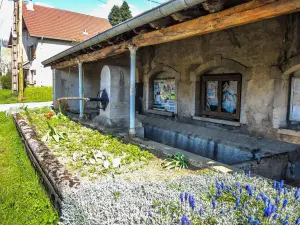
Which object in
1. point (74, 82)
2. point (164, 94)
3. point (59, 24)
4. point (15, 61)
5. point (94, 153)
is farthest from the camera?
point (59, 24)

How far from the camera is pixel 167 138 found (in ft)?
23.2

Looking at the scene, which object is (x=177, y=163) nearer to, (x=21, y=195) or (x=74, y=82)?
(x=21, y=195)

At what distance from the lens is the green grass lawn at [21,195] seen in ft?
9.61

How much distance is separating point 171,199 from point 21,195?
2382mm

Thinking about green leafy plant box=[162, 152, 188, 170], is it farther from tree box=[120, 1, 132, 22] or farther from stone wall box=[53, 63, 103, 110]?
tree box=[120, 1, 132, 22]

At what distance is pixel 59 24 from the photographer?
72.7ft

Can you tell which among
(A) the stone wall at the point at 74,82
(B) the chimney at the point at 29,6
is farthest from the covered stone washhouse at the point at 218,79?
(B) the chimney at the point at 29,6

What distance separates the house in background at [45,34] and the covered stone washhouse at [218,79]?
13.1 m

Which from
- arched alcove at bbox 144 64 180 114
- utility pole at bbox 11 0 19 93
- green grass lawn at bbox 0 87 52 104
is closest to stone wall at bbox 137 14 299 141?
arched alcove at bbox 144 64 180 114

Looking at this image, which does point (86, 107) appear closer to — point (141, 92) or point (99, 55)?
point (141, 92)

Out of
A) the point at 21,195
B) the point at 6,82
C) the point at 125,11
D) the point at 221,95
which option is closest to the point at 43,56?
the point at 6,82

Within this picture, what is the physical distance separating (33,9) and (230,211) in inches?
1007

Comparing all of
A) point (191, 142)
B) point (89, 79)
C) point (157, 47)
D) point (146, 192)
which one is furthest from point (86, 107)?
point (146, 192)

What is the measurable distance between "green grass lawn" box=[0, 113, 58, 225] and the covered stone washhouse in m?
2.32
